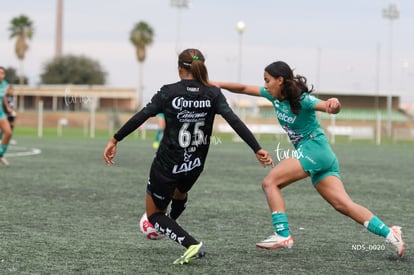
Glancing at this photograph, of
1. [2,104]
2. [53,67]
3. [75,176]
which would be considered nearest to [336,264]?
[75,176]

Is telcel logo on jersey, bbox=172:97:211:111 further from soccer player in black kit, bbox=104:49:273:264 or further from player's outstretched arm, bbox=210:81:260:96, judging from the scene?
player's outstretched arm, bbox=210:81:260:96

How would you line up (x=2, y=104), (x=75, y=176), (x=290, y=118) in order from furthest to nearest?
(x=2, y=104) → (x=75, y=176) → (x=290, y=118)

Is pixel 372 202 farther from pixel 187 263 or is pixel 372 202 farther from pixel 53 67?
pixel 53 67

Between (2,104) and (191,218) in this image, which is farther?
(2,104)

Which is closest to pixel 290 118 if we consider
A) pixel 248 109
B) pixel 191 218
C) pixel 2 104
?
pixel 191 218

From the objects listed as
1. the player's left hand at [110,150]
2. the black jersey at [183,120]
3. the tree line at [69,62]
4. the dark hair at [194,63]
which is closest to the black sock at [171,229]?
the black jersey at [183,120]

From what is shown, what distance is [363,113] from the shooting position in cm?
7462

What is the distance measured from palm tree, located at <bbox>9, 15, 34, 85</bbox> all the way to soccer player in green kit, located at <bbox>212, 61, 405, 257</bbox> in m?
85.0

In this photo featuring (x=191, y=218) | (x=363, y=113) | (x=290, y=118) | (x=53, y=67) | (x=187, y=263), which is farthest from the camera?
(x=53, y=67)

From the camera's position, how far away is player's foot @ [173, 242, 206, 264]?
6.86 metres

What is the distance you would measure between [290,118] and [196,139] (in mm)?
987

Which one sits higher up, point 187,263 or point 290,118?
point 290,118

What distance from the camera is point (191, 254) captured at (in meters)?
6.85

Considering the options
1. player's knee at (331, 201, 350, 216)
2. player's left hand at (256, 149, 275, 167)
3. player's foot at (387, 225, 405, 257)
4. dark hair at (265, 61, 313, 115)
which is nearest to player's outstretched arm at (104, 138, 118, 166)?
player's left hand at (256, 149, 275, 167)
